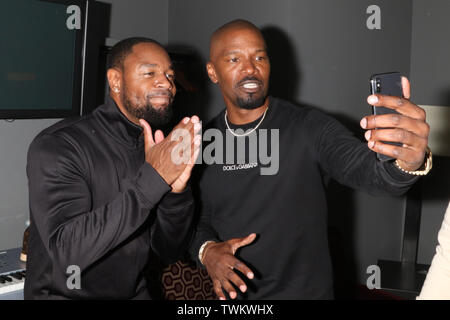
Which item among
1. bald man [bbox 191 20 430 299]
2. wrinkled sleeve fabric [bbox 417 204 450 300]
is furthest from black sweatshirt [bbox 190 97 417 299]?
wrinkled sleeve fabric [bbox 417 204 450 300]

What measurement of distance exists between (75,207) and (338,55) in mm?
2238

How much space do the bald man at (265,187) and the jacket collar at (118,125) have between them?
320mm

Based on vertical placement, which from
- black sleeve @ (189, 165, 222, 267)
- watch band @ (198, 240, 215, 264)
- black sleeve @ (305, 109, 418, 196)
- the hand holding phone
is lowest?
watch band @ (198, 240, 215, 264)

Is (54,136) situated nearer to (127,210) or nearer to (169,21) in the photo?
(127,210)

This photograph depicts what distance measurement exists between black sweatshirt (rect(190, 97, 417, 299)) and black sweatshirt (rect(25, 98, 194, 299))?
0.64ft

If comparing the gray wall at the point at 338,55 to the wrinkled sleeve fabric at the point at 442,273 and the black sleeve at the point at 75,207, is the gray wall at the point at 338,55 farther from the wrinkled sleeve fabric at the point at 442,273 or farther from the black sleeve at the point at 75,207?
the wrinkled sleeve fabric at the point at 442,273

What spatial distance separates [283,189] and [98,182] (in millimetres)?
646

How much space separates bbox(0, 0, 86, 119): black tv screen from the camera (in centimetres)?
220

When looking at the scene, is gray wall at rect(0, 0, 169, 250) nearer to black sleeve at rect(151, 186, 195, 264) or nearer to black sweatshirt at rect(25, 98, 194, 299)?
black sweatshirt at rect(25, 98, 194, 299)

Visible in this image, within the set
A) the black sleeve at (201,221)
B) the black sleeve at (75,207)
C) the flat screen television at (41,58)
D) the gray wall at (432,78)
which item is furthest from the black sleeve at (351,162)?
the gray wall at (432,78)

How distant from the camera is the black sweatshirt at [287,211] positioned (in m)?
1.79

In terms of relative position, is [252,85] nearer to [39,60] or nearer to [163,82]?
[163,82]

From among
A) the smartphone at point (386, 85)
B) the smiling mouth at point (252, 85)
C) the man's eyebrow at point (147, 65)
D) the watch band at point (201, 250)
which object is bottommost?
the watch band at point (201, 250)

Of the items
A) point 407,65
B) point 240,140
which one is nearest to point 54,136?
point 240,140
